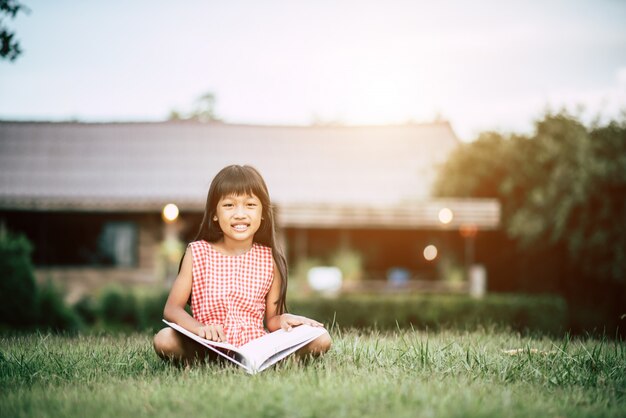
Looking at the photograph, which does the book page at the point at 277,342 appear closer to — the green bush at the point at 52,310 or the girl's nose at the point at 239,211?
the girl's nose at the point at 239,211

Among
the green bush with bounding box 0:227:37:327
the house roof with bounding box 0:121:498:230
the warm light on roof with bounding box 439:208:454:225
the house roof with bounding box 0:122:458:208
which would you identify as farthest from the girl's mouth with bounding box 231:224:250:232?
the house roof with bounding box 0:121:498:230

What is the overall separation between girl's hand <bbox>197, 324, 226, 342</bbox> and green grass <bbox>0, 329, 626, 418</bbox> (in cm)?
18

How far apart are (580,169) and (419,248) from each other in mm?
7749

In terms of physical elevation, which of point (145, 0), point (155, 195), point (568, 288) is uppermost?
point (145, 0)

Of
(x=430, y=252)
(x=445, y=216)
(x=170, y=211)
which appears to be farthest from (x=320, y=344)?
(x=430, y=252)

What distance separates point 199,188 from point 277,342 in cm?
1989

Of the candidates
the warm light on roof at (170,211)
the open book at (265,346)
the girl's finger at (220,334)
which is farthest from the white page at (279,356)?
the warm light on roof at (170,211)

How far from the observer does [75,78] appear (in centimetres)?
1581

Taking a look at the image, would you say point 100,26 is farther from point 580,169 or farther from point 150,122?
point 150,122

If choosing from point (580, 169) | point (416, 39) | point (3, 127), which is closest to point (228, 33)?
point (416, 39)

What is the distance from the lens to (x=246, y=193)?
4.70 meters

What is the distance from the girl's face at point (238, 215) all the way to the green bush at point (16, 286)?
8259 mm

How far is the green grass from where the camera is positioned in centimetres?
329

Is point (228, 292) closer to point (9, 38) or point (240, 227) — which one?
point (240, 227)
